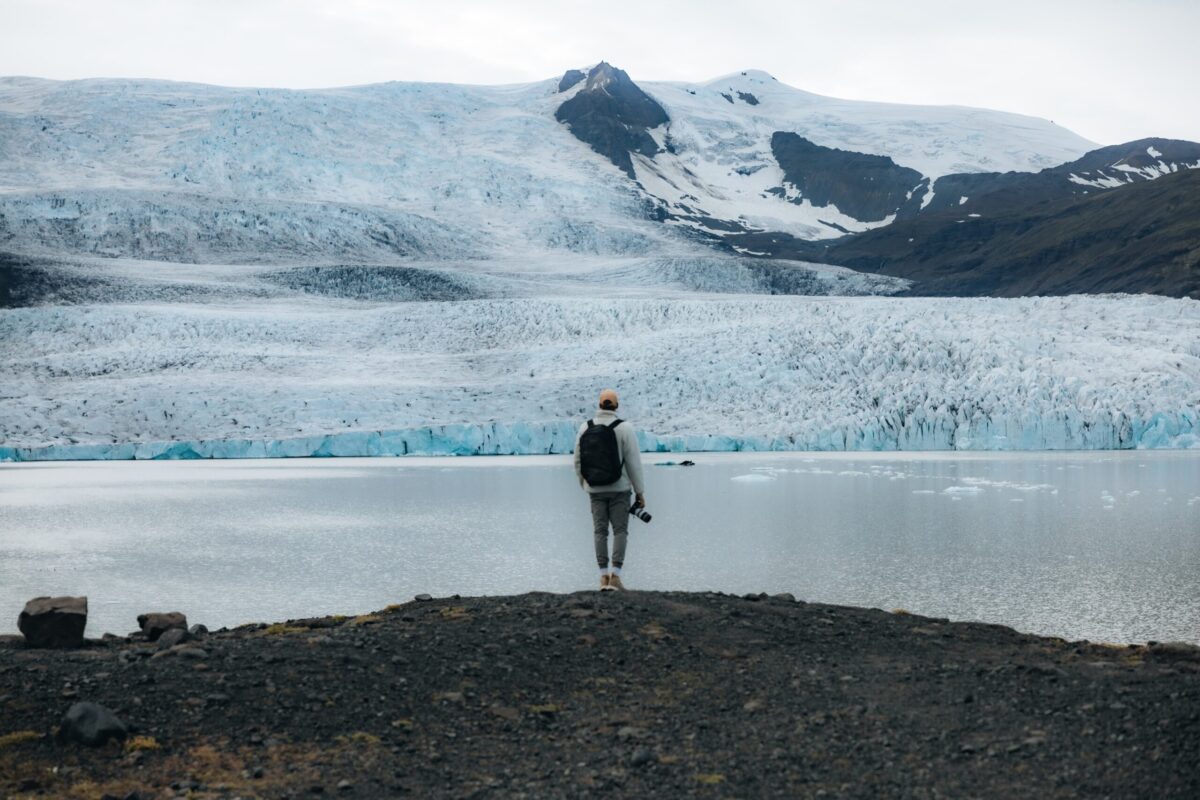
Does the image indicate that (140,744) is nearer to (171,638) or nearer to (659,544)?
(171,638)

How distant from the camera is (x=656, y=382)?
3706cm

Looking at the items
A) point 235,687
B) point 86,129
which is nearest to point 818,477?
point 235,687

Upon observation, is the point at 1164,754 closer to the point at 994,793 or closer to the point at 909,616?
the point at 994,793

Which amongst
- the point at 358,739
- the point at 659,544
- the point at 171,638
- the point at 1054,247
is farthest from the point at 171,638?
the point at 1054,247

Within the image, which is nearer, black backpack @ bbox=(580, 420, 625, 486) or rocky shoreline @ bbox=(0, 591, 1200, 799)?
rocky shoreline @ bbox=(0, 591, 1200, 799)

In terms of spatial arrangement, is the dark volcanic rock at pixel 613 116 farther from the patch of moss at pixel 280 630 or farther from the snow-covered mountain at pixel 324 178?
the patch of moss at pixel 280 630

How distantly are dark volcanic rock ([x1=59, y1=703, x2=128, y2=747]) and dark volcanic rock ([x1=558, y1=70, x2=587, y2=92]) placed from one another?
121 metres

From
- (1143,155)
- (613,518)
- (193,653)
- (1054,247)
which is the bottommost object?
(193,653)

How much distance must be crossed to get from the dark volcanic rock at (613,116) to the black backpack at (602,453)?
10008 centimetres

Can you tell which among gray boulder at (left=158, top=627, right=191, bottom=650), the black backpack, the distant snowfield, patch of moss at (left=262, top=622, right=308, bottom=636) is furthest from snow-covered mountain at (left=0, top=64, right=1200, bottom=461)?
gray boulder at (left=158, top=627, right=191, bottom=650)

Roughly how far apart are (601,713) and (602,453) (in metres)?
2.58

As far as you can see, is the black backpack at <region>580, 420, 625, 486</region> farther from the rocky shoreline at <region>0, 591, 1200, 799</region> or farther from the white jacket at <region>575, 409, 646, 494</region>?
the rocky shoreline at <region>0, 591, 1200, 799</region>

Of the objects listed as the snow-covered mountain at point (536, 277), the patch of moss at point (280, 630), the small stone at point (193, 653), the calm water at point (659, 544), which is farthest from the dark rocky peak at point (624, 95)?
the small stone at point (193, 653)

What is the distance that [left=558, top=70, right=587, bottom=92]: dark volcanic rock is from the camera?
122188mm
